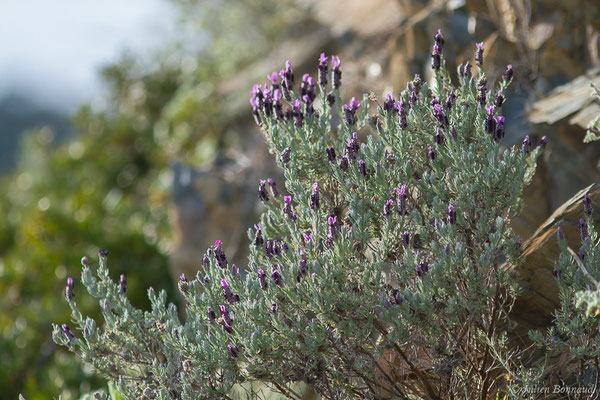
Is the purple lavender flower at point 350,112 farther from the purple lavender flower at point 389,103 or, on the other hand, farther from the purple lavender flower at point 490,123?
the purple lavender flower at point 490,123

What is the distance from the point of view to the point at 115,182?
1335cm

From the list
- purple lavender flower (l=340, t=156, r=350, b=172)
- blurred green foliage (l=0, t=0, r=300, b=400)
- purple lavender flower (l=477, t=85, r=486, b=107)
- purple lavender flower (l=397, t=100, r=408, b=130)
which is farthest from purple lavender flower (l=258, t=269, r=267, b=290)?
blurred green foliage (l=0, t=0, r=300, b=400)

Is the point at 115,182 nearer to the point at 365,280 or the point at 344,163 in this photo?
the point at 344,163

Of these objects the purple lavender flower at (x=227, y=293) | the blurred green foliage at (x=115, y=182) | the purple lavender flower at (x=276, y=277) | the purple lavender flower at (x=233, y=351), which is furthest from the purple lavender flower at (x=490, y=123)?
the blurred green foliage at (x=115, y=182)

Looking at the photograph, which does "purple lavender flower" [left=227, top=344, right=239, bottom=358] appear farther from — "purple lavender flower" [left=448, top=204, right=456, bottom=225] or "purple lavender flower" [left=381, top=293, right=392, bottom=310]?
"purple lavender flower" [left=448, top=204, right=456, bottom=225]

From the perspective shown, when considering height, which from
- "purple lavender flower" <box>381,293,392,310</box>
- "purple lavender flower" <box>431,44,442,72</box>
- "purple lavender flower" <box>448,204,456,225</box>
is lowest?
"purple lavender flower" <box>381,293,392,310</box>

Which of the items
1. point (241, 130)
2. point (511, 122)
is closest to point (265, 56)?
point (241, 130)

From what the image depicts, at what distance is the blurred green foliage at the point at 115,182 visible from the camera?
342 inches

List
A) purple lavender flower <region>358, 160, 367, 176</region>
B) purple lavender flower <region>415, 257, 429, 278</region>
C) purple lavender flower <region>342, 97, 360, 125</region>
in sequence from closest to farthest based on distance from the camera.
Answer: purple lavender flower <region>415, 257, 429, 278</region> < purple lavender flower <region>358, 160, 367, 176</region> < purple lavender flower <region>342, 97, 360, 125</region>

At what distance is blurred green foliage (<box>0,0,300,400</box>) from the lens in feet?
28.5

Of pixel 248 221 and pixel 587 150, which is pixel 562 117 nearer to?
pixel 587 150

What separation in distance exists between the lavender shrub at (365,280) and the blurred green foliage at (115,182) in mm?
3321

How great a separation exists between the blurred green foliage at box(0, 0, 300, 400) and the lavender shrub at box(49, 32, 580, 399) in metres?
3.32

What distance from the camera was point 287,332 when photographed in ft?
10.6
